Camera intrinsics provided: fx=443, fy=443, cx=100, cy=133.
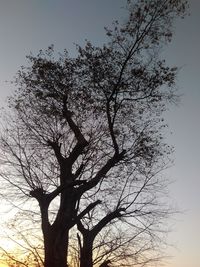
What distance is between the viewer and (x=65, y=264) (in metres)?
15.7

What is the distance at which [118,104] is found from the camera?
1667 centimetres

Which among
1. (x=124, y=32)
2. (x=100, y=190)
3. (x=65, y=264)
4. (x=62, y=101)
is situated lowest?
(x=65, y=264)

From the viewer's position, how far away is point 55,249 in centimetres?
1551

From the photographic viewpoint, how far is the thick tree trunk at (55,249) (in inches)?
608

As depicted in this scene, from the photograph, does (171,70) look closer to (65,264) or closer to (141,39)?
(141,39)

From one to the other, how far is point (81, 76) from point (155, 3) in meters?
3.85

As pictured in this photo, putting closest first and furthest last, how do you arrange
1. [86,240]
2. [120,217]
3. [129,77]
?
1. [129,77]
2. [86,240]
3. [120,217]

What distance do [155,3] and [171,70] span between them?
249 cm

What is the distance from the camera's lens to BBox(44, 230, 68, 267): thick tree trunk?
1545 cm

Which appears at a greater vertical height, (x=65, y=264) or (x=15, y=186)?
(x=15, y=186)

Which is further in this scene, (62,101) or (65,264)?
(62,101)

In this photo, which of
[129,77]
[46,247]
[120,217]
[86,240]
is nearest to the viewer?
[46,247]

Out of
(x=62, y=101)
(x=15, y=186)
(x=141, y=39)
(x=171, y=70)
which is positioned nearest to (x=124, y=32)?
(x=141, y=39)

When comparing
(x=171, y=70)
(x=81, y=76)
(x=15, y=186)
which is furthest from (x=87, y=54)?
(x=15, y=186)
